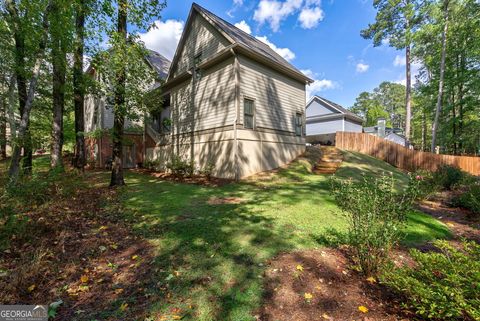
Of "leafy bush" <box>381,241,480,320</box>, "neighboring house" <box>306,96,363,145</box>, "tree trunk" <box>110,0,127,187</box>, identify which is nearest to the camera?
"leafy bush" <box>381,241,480,320</box>

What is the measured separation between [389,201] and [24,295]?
4.99m

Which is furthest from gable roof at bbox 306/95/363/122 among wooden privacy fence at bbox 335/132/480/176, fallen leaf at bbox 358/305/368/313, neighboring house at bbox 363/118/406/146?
fallen leaf at bbox 358/305/368/313

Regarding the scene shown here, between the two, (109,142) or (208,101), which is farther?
(109,142)

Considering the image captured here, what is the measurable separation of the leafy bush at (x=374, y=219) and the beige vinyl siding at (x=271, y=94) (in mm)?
7494

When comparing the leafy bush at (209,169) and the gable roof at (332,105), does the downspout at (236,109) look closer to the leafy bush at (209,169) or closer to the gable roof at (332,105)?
the leafy bush at (209,169)

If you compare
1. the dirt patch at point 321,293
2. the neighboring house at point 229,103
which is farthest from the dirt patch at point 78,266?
the neighboring house at point 229,103

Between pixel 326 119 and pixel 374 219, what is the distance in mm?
24850

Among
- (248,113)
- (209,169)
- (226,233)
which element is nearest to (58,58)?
(209,169)

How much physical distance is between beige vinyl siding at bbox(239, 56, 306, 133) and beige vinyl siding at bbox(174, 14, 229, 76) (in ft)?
6.45

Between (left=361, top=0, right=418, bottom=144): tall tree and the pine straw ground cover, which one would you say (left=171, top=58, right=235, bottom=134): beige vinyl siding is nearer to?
the pine straw ground cover

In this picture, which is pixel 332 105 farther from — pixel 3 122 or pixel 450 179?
pixel 3 122

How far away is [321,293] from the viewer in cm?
271

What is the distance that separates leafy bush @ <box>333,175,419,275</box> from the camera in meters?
2.99

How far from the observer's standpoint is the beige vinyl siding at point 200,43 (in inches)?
450
